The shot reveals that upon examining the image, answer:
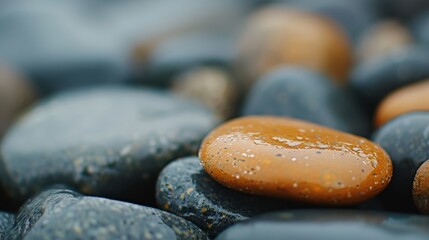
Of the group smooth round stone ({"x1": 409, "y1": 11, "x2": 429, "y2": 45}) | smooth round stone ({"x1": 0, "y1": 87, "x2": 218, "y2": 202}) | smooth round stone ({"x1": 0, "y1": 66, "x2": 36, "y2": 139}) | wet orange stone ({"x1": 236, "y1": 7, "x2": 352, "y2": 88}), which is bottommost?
smooth round stone ({"x1": 0, "y1": 66, "x2": 36, "y2": 139})

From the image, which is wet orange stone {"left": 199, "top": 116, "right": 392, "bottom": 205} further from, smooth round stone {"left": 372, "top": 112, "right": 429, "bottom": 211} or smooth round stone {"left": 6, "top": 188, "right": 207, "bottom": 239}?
smooth round stone {"left": 6, "top": 188, "right": 207, "bottom": 239}

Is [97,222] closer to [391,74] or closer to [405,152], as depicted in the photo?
[405,152]

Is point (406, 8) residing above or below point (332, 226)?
above

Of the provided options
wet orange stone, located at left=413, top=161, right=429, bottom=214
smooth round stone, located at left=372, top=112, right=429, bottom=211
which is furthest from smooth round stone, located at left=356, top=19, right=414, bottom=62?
wet orange stone, located at left=413, top=161, right=429, bottom=214

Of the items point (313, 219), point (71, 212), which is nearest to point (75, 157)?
point (71, 212)

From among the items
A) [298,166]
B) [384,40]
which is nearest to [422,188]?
[298,166]

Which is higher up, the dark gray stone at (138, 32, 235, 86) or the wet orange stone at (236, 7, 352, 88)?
the wet orange stone at (236, 7, 352, 88)

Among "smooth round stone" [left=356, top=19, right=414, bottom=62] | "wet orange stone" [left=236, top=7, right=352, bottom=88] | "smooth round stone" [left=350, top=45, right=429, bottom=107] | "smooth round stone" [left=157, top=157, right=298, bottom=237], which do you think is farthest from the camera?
"smooth round stone" [left=356, top=19, right=414, bottom=62]

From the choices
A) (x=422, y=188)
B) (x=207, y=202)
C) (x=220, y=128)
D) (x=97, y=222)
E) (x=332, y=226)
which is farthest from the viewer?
(x=220, y=128)
